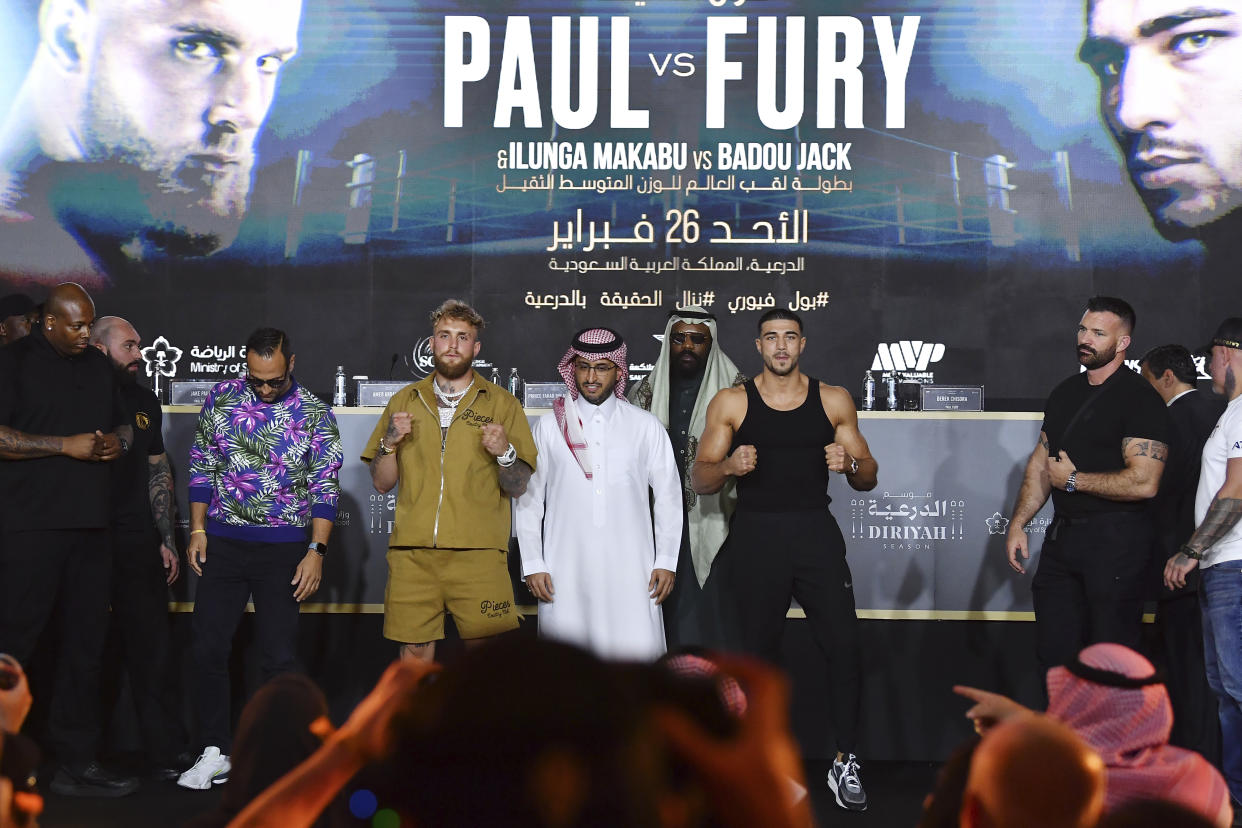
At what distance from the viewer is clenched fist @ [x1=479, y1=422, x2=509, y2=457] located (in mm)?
3908

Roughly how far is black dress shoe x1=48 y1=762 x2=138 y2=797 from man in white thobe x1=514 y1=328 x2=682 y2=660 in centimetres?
164

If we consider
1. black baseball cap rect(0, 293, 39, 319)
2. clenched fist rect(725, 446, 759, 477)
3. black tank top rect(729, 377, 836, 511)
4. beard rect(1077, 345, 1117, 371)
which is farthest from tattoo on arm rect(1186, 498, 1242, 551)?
black baseball cap rect(0, 293, 39, 319)

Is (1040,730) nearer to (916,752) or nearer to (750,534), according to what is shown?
(750,534)

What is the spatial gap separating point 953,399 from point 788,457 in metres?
1.16

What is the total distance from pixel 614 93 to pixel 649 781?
574cm

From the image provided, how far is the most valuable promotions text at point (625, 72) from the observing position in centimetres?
596

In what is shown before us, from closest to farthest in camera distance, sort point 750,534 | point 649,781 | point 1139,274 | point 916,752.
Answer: point 649,781 < point 750,534 < point 916,752 < point 1139,274

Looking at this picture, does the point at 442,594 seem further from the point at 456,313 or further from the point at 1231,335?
the point at 1231,335

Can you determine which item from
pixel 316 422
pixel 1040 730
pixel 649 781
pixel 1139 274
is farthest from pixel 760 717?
pixel 1139 274

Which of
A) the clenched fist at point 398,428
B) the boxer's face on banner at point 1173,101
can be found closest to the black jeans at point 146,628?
the clenched fist at point 398,428

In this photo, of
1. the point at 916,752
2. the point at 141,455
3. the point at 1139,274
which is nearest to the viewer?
the point at 141,455

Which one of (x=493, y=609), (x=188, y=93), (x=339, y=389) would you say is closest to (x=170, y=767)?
(x=493, y=609)

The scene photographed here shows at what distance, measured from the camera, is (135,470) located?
4375mm

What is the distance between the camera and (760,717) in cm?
69
